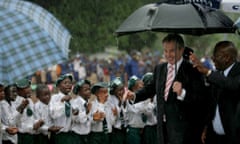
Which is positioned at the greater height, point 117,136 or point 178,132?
point 178,132

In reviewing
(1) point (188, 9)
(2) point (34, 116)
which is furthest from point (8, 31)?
(2) point (34, 116)

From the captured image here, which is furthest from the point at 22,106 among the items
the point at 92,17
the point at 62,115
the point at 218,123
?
the point at 92,17

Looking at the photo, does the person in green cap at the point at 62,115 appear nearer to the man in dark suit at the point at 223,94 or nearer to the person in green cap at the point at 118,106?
the person in green cap at the point at 118,106

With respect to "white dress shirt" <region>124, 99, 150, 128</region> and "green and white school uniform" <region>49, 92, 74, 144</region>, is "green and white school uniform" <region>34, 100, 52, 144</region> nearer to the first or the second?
"green and white school uniform" <region>49, 92, 74, 144</region>

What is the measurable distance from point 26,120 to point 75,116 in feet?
2.50

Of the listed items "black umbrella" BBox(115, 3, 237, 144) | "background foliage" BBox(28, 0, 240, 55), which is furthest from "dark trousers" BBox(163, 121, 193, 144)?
"background foliage" BBox(28, 0, 240, 55)

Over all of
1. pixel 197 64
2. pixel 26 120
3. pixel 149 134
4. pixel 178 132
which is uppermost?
pixel 197 64

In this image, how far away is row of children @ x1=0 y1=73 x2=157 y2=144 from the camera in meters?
8.44

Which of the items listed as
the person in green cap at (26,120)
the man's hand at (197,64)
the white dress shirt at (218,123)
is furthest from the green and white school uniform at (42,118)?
the man's hand at (197,64)

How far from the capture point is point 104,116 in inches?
358

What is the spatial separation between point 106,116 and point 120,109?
345mm

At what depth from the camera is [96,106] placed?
921 cm

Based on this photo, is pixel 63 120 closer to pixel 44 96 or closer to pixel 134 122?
pixel 44 96

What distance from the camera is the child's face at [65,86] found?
355 inches
